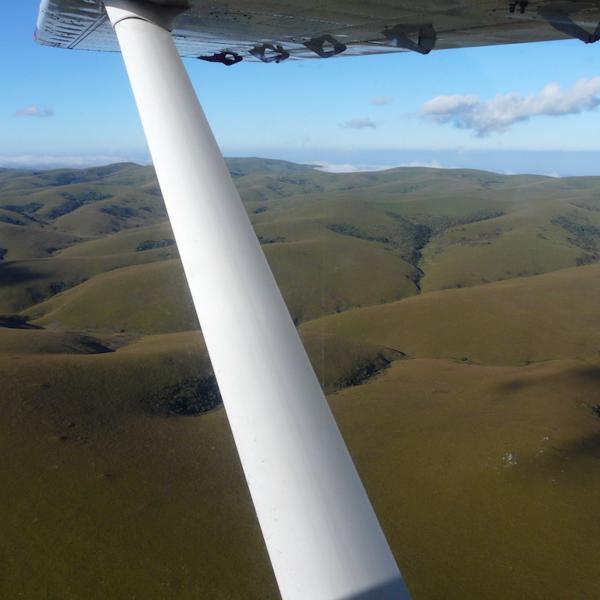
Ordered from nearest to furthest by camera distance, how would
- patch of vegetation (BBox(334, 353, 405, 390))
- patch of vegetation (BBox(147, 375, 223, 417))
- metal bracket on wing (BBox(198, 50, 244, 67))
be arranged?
metal bracket on wing (BBox(198, 50, 244, 67))
patch of vegetation (BBox(147, 375, 223, 417))
patch of vegetation (BBox(334, 353, 405, 390))

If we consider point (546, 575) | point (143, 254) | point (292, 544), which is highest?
point (292, 544)

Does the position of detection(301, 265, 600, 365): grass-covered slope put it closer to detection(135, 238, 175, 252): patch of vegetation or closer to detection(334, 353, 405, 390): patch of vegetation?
detection(334, 353, 405, 390): patch of vegetation

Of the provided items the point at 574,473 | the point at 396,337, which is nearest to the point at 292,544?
the point at 574,473

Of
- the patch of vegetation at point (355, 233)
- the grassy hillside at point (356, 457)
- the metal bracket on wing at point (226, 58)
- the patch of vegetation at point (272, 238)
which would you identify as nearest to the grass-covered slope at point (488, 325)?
the grassy hillside at point (356, 457)

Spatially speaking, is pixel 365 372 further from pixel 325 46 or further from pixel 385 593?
pixel 385 593

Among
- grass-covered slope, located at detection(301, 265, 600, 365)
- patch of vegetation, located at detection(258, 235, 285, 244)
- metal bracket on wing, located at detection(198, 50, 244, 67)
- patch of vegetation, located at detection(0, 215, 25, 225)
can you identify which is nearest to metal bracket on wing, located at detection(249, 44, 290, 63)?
metal bracket on wing, located at detection(198, 50, 244, 67)

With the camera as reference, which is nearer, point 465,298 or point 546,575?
point 546,575

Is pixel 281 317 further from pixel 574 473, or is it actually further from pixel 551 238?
pixel 551 238
